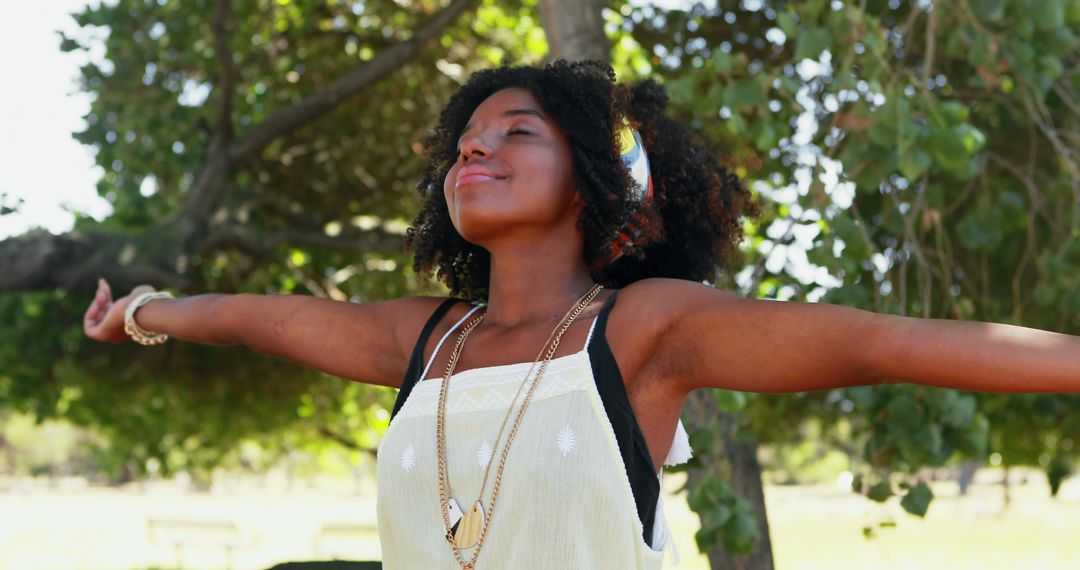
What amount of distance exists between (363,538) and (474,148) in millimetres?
17503

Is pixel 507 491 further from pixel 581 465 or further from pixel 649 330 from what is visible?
pixel 649 330

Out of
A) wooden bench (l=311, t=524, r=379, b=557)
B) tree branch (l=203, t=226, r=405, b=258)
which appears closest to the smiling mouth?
tree branch (l=203, t=226, r=405, b=258)

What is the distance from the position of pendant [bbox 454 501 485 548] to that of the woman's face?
0.57m

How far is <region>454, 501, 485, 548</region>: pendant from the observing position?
88.4 inches

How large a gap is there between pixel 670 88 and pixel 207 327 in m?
1.85

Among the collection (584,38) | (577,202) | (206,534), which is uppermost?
(584,38)

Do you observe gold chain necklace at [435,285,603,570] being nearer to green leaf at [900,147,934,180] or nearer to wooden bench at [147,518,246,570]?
green leaf at [900,147,934,180]

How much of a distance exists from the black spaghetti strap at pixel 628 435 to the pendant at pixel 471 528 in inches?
11.0

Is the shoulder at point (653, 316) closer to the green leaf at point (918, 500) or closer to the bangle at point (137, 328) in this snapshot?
the bangle at point (137, 328)

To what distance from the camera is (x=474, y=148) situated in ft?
8.20

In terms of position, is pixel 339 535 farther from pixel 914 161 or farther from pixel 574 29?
pixel 914 161

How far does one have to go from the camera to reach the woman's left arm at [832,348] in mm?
1828

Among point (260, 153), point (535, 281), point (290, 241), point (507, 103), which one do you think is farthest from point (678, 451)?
point (260, 153)

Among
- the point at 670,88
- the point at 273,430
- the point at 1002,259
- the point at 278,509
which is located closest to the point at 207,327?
the point at 670,88
